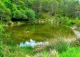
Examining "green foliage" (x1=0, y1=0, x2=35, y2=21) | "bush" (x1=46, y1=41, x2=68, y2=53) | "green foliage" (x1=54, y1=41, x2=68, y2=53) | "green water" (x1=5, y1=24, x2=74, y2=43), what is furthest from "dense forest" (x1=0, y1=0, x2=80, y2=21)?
"green foliage" (x1=54, y1=41, x2=68, y2=53)

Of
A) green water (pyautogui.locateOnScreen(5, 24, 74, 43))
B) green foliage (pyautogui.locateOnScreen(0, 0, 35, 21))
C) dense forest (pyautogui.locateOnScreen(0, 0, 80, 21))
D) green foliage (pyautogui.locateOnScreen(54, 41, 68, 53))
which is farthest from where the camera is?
dense forest (pyautogui.locateOnScreen(0, 0, 80, 21))

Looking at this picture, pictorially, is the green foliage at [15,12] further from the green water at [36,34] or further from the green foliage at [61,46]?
the green foliage at [61,46]

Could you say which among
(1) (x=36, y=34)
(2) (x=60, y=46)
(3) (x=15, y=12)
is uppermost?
(2) (x=60, y=46)

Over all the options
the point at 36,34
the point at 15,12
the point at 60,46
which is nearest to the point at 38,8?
the point at 15,12

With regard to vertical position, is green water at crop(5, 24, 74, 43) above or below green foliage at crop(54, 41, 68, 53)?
below

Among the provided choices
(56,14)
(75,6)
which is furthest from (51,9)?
(75,6)

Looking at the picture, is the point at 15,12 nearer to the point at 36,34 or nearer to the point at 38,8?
the point at 38,8

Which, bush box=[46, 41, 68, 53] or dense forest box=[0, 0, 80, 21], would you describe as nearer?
bush box=[46, 41, 68, 53]

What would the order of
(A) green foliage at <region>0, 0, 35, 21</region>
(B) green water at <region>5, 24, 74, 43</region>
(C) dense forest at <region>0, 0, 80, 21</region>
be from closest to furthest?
(B) green water at <region>5, 24, 74, 43</region>
(A) green foliage at <region>0, 0, 35, 21</region>
(C) dense forest at <region>0, 0, 80, 21</region>

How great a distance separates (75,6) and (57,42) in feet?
217

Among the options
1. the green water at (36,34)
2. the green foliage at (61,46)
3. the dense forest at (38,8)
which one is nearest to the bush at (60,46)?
the green foliage at (61,46)

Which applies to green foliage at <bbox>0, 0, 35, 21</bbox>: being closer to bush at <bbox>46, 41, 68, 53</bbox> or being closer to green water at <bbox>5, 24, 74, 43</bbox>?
green water at <bbox>5, 24, 74, 43</bbox>

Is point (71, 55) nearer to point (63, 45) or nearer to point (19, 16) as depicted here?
point (63, 45)

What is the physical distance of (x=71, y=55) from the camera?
776 centimetres
